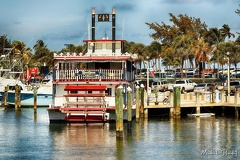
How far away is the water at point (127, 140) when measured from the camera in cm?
4106

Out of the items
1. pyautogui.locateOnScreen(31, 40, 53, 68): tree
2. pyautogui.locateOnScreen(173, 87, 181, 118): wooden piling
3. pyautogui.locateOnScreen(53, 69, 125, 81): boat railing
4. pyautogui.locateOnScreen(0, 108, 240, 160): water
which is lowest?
pyautogui.locateOnScreen(0, 108, 240, 160): water

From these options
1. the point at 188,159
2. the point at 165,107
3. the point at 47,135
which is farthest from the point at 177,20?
the point at 188,159

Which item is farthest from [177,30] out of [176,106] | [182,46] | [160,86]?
[176,106]

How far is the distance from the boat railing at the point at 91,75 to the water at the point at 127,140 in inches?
163

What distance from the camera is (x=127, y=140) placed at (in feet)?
154

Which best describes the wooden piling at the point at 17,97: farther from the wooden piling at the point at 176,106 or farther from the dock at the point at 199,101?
the wooden piling at the point at 176,106

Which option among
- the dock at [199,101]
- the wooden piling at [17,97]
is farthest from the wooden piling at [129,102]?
the wooden piling at [17,97]

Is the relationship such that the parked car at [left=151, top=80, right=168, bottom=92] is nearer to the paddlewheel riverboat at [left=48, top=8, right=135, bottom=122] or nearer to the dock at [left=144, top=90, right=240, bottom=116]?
the dock at [left=144, top=90, right=240, bottom=116]

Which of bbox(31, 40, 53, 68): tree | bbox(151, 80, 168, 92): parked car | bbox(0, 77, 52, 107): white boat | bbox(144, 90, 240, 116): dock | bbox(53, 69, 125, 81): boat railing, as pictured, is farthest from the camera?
bbox(31, 40, 53, 68): tree

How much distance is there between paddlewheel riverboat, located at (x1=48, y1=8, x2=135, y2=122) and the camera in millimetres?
54125

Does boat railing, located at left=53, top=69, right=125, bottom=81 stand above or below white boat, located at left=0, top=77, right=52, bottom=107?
above

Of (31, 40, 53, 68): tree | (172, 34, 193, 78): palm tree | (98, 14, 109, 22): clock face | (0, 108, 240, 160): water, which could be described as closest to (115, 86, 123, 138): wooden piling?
(0, 108, 240, 160): water

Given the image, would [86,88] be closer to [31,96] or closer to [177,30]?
[31,96]

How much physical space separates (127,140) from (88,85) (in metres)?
9.91
